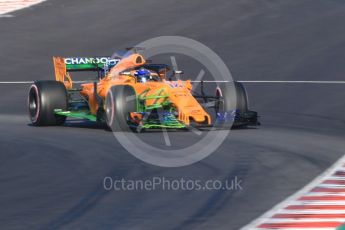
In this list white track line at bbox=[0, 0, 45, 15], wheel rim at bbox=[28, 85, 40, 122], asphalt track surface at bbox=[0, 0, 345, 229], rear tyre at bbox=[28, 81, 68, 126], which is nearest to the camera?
asphalt track surface at bbox=[0, 0, 345, 229]

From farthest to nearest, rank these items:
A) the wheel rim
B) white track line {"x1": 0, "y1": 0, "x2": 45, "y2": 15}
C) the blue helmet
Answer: white track line {"x1": 0, "y1": 0, "x2": 45, "y2": 15} → the wheel rim → the blue helmet

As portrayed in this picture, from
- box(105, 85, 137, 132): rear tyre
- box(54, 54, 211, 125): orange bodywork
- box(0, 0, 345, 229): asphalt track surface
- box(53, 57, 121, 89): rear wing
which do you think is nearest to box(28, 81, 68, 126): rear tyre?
box(0, 0, 345, 229): asphalt track surface

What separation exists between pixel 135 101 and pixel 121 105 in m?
0.25

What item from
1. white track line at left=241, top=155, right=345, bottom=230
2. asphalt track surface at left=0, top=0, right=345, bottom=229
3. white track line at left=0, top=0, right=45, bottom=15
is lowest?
white track line at left=241, top=155, right=345, bottom=230

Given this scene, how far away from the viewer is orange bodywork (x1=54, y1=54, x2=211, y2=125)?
14.9 metres

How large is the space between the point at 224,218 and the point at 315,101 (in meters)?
10.4

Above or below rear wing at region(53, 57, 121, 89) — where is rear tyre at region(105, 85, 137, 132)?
below

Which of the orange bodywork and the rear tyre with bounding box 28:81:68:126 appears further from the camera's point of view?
the rear tyre with bounding box 28:81:68:126

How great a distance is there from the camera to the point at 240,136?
14.5 metres

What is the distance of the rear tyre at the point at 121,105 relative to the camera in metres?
14.6

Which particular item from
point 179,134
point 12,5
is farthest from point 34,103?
point 12,5

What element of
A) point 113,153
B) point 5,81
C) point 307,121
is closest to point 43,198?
point 113,153

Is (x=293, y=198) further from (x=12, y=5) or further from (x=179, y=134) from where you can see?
(x=12, y=5)

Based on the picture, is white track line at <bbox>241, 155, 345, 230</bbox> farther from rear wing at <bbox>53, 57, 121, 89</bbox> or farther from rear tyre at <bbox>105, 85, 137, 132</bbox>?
rear wing at <bbox>53, 57, 121, 89</bbox>
